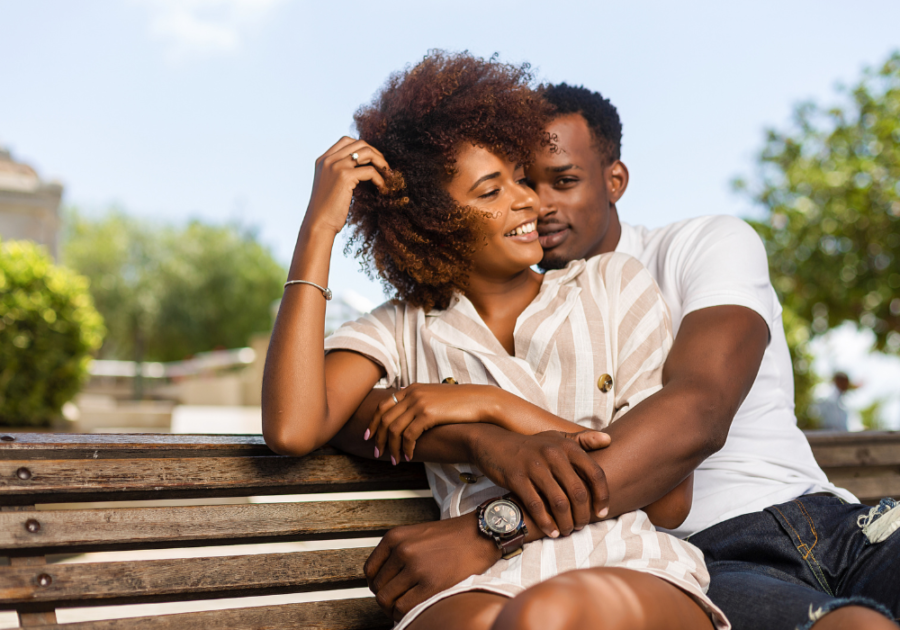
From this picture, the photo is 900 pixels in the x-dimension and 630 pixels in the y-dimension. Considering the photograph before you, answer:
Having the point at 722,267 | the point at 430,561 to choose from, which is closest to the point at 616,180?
the point at 722,267

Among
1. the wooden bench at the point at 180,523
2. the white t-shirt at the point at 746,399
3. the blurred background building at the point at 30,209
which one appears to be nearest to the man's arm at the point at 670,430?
the white t-shirt at the point at 746,399

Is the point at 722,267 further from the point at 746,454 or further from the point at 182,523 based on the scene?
the point at 182,523

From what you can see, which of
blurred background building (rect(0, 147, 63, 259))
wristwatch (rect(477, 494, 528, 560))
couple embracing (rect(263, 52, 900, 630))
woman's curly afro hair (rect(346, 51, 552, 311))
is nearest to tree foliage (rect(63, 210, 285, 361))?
blurred background building (rect(0, 147, 63, 259))

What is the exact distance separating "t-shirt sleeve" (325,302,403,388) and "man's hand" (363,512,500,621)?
21.2 inches

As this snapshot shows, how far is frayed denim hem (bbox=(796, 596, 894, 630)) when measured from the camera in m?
1.64

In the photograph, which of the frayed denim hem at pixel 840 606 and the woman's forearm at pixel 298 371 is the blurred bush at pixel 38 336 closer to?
the woman's forearm at pixel 298 371

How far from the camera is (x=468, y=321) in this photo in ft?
7.64

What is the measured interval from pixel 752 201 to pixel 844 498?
14.7 metres

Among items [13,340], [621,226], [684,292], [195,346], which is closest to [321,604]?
[684,292]

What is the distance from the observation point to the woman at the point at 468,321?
191 centimetres

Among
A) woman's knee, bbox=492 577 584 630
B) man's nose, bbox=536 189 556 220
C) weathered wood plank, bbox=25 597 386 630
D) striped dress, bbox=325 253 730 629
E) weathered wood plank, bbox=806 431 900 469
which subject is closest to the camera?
woman's knee, bbox=492 577 584 630

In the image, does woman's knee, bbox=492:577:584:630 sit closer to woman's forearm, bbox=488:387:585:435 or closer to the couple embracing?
the couple embracing

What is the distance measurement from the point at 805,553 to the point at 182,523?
5.87ft

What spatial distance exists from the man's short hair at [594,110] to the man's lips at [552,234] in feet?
1.45
